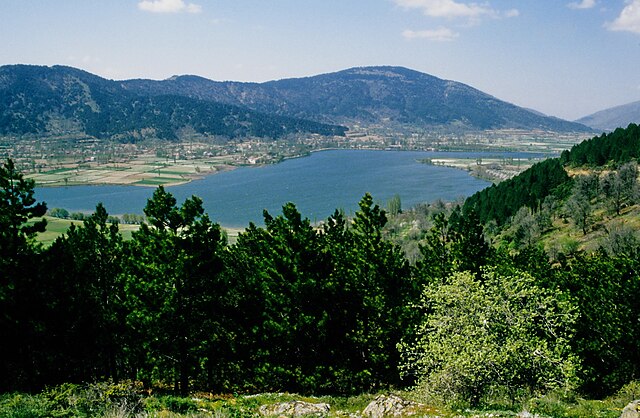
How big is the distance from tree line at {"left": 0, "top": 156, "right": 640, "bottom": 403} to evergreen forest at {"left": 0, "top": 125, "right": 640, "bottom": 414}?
0.25 feet

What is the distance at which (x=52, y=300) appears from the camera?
73.3 ft

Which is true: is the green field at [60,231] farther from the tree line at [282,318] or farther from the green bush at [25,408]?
the green bush at [25,408]

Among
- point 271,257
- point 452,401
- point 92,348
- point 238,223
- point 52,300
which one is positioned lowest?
point 238,223

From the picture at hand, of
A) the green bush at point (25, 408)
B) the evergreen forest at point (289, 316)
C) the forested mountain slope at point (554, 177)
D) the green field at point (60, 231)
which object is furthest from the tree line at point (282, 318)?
the green field at point (60, 231)

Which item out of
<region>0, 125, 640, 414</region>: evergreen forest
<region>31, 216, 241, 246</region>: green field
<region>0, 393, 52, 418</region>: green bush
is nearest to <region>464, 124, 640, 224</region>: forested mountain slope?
<region>31, 216, 241, 246</region>: green field

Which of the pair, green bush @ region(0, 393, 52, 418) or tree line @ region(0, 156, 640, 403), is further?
tree line @ region(0, 156, 640, 403)

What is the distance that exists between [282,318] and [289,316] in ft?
1.29

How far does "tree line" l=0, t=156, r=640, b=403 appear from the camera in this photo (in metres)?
17.6

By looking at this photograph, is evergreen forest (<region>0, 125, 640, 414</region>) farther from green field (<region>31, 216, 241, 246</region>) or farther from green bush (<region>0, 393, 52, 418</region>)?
green field (<region>31, 216, 241, 246</region>)

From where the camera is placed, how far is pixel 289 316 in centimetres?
2345

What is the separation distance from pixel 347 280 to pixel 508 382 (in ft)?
42.7

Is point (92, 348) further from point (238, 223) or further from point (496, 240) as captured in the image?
point (238, 223)

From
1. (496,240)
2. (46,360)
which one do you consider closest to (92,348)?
(46,360)

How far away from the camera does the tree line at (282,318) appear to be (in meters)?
17.6
